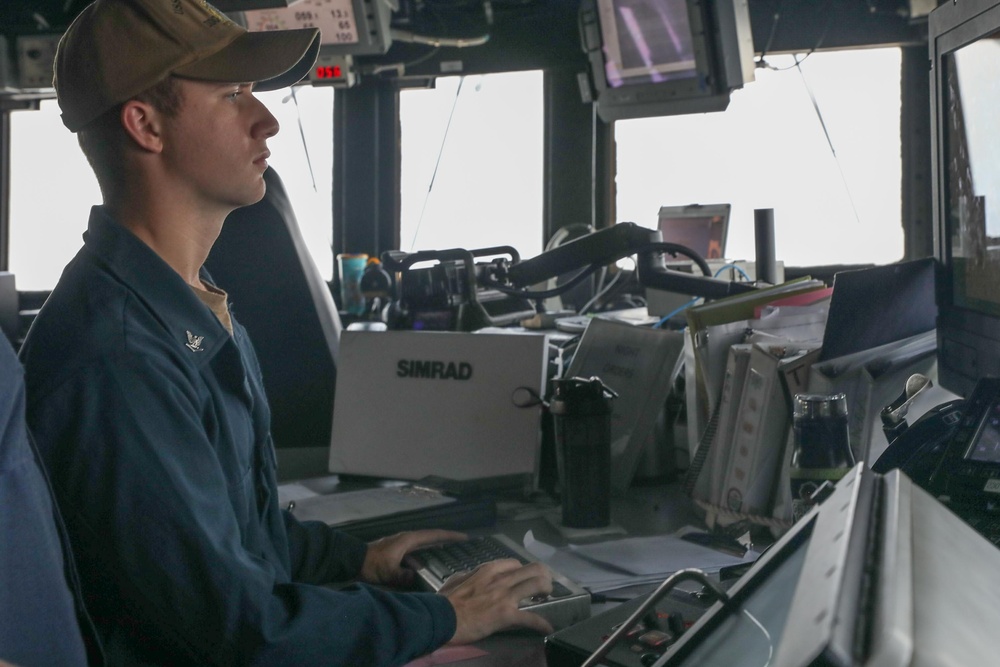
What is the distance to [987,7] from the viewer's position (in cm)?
103

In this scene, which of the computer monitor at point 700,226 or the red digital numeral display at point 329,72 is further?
the red digital numeral display at point 329,72

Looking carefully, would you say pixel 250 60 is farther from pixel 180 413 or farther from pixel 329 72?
pixel 329 72

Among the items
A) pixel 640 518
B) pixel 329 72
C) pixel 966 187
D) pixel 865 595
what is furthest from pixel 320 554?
pixel 329 72

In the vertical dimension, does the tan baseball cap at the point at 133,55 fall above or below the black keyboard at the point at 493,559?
above

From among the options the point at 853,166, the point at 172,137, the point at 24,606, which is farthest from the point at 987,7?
the point at 853,166

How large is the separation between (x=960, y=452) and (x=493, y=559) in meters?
0.55

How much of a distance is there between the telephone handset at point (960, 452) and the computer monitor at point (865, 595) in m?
0.38

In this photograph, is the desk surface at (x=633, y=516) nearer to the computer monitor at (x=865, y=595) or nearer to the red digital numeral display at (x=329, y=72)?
the computer monitor at (x=865, y=595)

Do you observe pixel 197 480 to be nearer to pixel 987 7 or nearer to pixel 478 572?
pixel 478 572

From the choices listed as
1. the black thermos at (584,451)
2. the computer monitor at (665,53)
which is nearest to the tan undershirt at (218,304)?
the black thermos at (584,451)

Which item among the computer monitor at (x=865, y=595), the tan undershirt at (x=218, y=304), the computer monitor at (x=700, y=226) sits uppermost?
the computer monitor at (x=700, y=226)

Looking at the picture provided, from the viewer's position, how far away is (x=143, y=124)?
117 cm

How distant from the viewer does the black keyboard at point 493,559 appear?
1078 millimetres

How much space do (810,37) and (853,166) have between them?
1.86 ft
